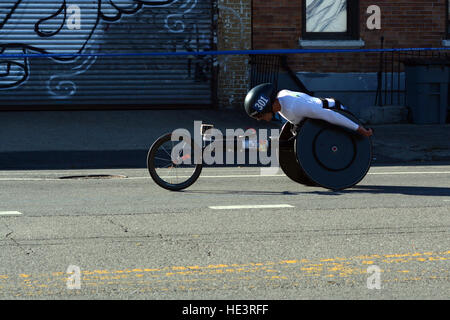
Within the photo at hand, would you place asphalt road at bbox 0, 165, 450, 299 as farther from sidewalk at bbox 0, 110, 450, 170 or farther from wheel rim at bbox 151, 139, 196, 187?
sidewalk at bbox 0, 110, 450, 170

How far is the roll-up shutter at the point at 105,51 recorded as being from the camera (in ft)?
58.6

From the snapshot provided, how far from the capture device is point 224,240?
6.99m

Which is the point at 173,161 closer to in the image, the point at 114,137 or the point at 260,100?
the point at 260,100

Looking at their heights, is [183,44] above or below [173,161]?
above

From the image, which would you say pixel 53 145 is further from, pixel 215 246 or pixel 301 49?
pixel 215 246

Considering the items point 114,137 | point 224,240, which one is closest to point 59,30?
point 114,137

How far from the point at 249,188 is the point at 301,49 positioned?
29.4ft

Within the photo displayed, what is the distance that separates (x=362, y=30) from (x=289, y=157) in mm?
9538

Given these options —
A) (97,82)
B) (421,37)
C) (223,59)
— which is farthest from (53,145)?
(421,37)

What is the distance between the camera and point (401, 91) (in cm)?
1847

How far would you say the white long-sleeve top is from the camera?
942 centimetres

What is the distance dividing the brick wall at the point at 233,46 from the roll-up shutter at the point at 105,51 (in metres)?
0.25

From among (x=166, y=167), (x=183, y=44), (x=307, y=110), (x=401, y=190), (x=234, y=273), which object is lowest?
(x=401, y=190)

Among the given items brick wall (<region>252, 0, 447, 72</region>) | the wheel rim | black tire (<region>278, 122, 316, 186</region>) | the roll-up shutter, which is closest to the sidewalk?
the roll-up shutter
